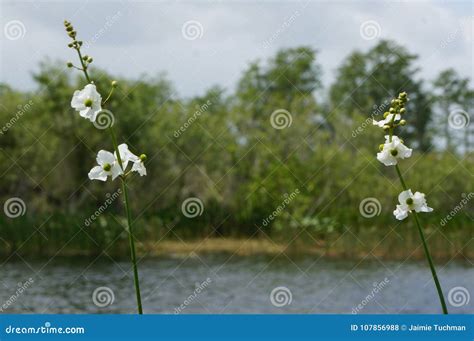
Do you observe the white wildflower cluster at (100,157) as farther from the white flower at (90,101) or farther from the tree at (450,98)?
the tree at (450,98)

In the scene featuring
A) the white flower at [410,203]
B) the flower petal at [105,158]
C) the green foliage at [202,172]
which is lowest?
the white flower at [410,203]

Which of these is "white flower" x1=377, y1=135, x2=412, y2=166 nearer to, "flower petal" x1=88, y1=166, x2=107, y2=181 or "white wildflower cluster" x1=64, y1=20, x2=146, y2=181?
"white wildflower cluster" x1=64, y1=20, x2=146, y2=181

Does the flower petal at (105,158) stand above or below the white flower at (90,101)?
below

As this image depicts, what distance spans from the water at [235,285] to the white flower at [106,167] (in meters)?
11.2

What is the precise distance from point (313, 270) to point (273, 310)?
588 centimetres

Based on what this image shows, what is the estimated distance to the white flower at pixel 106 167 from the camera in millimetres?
3262

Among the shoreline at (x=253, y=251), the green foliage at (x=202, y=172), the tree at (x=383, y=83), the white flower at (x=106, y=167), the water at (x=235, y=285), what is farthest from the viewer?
the tree at (x=383, y=83)

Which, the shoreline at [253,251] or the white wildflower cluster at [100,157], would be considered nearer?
the white wildflower cluster at [100,157]

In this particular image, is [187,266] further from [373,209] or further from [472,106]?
[472,106]

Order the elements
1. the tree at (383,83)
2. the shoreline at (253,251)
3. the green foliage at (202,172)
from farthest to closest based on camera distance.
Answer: the tree at (383,83)
the green foliage at (202,172)
the shoreline at (253,251)

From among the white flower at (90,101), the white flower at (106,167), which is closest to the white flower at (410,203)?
the white flower at (106,167)

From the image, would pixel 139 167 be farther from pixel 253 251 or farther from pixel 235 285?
pixel 253 251

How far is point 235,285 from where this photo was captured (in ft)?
60.5

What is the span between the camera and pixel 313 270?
830 inches
